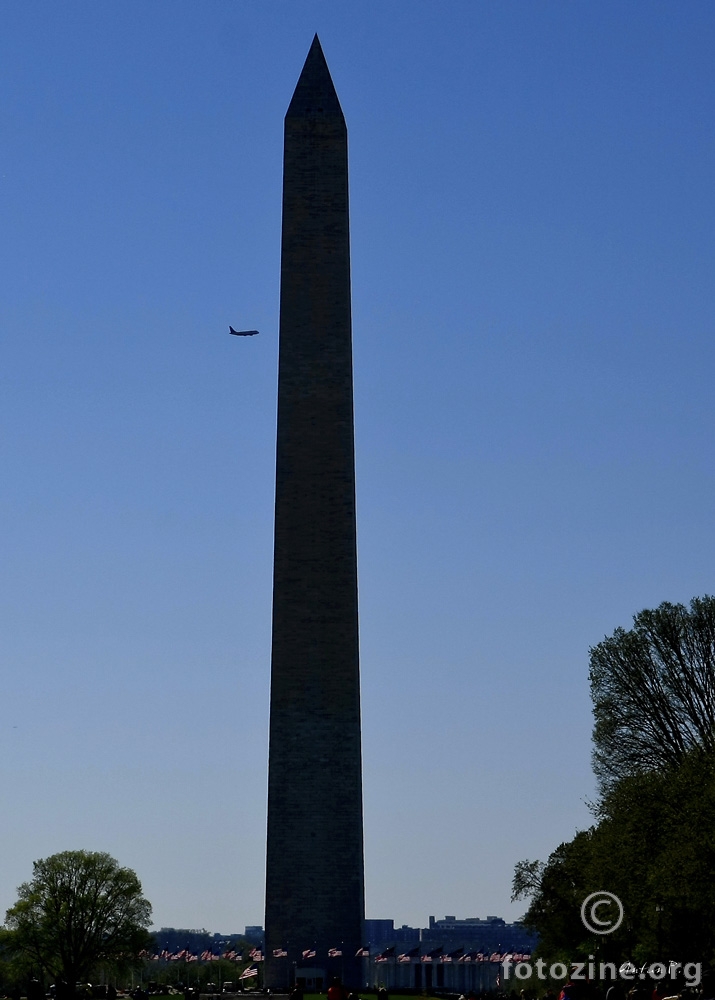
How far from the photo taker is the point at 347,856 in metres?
46.2

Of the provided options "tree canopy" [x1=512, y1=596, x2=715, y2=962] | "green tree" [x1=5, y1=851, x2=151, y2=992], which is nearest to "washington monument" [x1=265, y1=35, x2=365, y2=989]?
"tree canopy" [x1=512, y1=596, x2=715, y2=962]

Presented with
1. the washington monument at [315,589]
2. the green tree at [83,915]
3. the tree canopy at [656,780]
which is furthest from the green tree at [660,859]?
the green tree at [83,915]

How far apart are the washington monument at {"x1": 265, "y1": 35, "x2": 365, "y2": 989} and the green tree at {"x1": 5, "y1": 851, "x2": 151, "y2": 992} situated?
114 ft

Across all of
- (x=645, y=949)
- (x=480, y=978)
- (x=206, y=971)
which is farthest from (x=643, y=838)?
(x=480, y=978)

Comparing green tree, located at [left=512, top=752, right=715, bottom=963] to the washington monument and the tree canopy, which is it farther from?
the washington monument

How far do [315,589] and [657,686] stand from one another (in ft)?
33.1

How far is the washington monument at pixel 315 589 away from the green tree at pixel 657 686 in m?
7.25

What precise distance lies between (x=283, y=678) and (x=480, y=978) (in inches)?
4486

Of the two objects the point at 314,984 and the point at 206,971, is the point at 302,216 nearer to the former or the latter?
the point at 314,984

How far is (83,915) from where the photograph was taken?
79.4 m

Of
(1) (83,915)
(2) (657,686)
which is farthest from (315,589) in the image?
(1) (83,915)

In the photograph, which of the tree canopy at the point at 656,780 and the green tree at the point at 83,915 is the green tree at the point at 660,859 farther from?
the green tree at the point at 83,915

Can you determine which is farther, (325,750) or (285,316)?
(285,316)

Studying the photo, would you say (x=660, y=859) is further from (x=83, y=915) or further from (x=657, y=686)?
(x=83, y=915)
